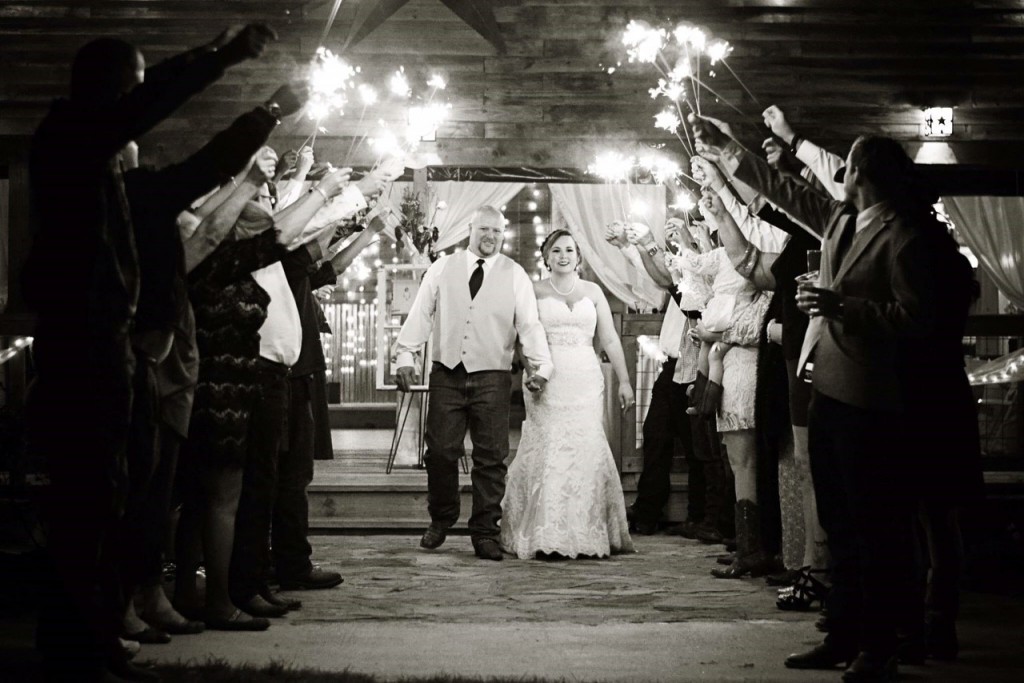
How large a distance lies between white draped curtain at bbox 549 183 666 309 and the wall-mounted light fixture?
139 inches

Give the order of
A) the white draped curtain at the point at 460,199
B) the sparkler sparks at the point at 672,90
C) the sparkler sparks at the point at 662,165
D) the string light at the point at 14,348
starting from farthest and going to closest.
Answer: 1. the white draped curtain at the point at 460,199
2. the sparkler sparks at the point at 662,165
3. the string light at the point at 14,348
4. the sparkler sparks at the point at 672,90

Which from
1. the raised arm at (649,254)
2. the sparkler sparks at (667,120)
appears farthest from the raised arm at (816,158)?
the raised arm at (649,254)

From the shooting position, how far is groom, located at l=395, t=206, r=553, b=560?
7156mm

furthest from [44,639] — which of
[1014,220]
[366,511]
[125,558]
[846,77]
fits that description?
[1014,220]

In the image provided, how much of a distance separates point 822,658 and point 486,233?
160 inches

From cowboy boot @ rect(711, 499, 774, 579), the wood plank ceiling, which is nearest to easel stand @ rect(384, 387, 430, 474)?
the wood plank ceiling

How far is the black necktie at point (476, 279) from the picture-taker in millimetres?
7359

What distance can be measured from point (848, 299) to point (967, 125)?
9.52 metres

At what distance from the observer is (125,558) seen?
367 cm

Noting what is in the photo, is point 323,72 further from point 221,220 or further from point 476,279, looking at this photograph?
point 476,279

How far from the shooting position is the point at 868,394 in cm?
383

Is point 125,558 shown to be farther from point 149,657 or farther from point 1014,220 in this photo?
point 1014,220

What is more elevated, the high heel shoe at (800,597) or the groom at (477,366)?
the groom at (477,366)

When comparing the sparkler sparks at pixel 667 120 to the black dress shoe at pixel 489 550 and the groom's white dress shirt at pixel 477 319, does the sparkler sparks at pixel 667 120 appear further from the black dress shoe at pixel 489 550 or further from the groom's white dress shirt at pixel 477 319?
the black dress shoe at pixel 489 550
